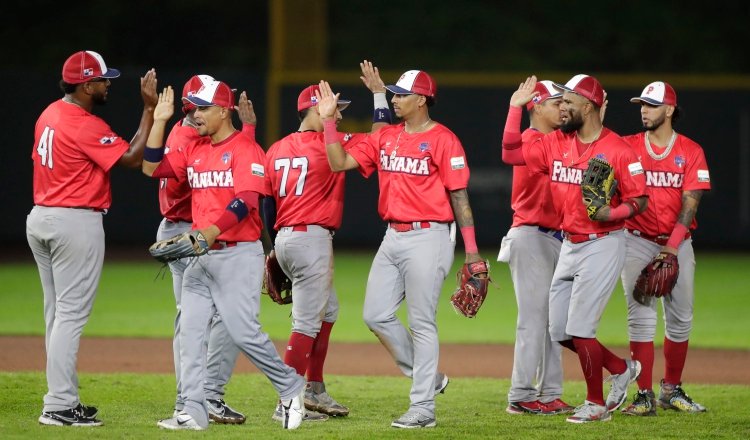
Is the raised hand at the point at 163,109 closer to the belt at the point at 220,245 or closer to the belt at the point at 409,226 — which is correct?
the belt at the point at 220,245

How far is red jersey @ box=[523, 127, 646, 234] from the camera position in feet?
24.4

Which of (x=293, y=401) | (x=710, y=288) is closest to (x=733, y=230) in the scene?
(x=710, y=288)

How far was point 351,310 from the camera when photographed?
14.1 metres

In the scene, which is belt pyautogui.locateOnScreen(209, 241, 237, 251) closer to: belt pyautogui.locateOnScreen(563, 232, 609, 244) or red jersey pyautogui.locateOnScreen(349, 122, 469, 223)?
red jersey pyautogui.locateOnScreen(349, 122, 469, 223)

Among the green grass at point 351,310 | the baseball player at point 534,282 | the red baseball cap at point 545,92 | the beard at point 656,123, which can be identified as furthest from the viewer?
the green grass at point 351,310

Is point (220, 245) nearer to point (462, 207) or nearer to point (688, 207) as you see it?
point (462, 207)

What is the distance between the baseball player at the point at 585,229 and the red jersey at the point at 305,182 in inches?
48.2

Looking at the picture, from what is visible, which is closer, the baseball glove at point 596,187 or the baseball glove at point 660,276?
the baseball glove at point 596,187

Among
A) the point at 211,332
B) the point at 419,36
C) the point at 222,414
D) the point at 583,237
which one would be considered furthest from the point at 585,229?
the point at 419,36

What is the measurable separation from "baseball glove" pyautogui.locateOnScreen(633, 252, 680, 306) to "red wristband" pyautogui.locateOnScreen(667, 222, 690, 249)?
97 mm

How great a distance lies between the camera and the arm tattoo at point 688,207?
313 inches

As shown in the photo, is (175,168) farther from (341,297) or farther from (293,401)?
(341,297)

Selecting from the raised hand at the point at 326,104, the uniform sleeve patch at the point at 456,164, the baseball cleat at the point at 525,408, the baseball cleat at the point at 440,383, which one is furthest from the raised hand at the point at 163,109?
the baseball cleat at the point at 525,408

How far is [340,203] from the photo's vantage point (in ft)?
25.8
